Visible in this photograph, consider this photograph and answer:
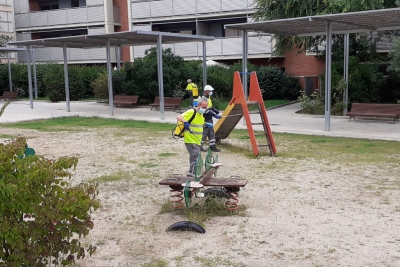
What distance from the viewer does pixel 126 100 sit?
24781 millimetres

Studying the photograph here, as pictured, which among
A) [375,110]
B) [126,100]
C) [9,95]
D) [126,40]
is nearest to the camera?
[375,110]

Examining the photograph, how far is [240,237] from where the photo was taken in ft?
20.1

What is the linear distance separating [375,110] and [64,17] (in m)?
26.3

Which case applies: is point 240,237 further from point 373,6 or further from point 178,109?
point 178,109

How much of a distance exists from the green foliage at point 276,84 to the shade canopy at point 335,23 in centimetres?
871

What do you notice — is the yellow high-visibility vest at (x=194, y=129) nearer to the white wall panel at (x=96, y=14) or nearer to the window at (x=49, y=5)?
the white wall panel at (x=96, y=14)

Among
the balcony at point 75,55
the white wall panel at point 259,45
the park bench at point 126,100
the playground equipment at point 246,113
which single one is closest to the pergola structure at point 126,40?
the park bench at point 126,100

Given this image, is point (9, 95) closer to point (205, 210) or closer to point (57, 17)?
point (57, 17)

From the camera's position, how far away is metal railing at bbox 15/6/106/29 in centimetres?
3559

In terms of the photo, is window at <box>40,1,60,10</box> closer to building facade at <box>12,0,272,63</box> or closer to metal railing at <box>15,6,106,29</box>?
building facade at <box>12,0,272,63</box>

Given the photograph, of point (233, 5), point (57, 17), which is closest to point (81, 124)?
point (233, 5)

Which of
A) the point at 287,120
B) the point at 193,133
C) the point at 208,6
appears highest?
the point at 208,6

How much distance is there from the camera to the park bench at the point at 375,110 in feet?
55.9

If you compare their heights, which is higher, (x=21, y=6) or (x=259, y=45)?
(x=21, y=6)
